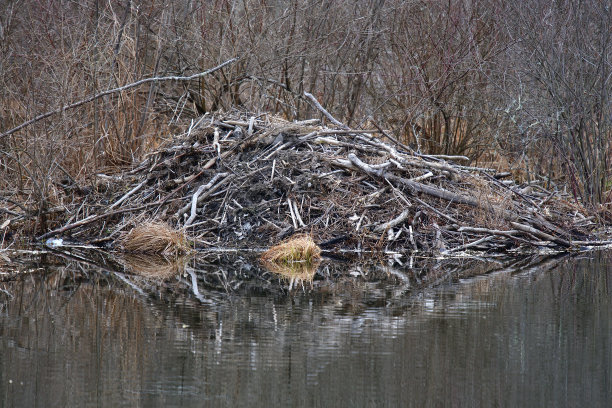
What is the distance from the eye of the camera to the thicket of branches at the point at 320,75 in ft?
46.2

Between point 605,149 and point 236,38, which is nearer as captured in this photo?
point 605,149

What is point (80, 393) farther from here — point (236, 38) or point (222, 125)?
point (236, 38)

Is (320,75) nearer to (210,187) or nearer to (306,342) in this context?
(210,187)

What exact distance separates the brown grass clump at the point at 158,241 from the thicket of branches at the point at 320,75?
1.77 meters

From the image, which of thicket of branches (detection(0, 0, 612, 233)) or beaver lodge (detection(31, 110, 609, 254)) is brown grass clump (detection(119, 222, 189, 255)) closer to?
beaver lodge (detection(31, 110, 609, 254))

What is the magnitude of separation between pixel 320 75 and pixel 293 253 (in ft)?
26.2

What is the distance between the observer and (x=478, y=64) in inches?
669

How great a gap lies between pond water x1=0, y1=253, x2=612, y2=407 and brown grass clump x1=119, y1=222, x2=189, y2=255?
88.6 inches

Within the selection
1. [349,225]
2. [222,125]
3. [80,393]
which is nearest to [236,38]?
[222,125]

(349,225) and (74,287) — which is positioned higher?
(349,225)

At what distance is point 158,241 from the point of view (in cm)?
1194

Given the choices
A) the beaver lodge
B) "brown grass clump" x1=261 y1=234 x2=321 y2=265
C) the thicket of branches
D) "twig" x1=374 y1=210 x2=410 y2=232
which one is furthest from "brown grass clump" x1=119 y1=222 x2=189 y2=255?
"twig" x1=374 y1=210 x2=410 y2=232

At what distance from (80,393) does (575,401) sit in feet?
8.82

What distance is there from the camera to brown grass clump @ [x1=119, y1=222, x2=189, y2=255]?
1191cm
